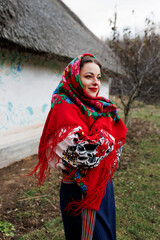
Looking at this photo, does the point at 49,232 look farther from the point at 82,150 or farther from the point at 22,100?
the point at 22,100

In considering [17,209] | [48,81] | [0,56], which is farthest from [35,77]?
[17,209]

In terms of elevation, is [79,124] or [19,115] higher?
[79,124]

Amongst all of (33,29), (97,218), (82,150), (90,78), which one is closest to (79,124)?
(82,150)

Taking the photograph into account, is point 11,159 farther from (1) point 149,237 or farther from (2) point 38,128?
(1) point 149,237

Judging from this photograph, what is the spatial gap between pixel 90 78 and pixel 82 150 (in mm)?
521

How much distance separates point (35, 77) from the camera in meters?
4.41

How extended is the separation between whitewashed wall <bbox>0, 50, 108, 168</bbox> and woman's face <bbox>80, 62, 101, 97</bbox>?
271cm

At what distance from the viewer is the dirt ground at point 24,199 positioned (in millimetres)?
2404

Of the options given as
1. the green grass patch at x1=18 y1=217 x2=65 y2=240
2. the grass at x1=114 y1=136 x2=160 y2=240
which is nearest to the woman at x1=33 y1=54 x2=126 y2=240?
the green grass patch at x1=18 y1=217 x2=65 y2=240

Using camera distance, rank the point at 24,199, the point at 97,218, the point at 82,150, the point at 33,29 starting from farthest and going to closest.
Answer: the point at 33,29, the point at 24,199, the point at 97,218, the point at 82,150

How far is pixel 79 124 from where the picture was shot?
1164 mm

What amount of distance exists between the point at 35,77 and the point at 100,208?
3.68 meters

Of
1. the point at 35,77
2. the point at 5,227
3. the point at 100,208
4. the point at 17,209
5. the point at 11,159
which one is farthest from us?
the point at 35,77

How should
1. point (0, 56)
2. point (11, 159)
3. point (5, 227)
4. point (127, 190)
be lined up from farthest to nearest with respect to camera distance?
point (11, 159) → point (0, 56) → point (127, 190) → point (5, 227)
